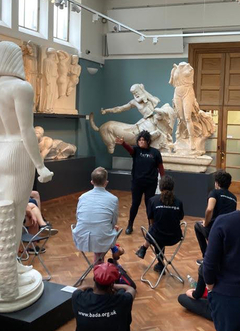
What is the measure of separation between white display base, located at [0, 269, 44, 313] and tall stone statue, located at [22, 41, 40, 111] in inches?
255

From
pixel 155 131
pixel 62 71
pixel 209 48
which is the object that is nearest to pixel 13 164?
pixel 155 131

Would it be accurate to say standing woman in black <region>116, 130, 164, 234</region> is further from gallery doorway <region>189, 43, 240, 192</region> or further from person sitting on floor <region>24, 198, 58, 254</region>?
gallery doorway <region>189, 43, 240, 192</region>

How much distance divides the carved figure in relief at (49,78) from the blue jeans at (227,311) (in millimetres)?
7969

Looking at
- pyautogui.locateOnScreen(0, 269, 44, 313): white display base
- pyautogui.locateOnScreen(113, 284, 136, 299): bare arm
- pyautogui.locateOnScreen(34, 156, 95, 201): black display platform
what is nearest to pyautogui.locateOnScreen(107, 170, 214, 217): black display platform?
pyautogui.locateOnScreen(34, 156, 95, 201): black display platform

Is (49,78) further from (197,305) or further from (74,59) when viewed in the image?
(197,305)

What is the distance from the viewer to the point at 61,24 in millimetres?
11289

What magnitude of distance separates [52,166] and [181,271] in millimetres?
4819

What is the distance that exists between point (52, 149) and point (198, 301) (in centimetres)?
632

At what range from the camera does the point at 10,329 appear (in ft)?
10.3

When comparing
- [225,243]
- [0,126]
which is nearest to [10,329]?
[0,126]

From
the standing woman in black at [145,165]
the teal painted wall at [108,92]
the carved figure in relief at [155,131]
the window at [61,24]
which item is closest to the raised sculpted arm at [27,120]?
the standing woman in black at [145,165]

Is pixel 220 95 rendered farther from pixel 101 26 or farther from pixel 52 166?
pixel 52 166

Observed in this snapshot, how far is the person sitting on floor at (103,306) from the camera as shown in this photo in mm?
2404

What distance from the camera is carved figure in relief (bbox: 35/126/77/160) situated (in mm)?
8820
